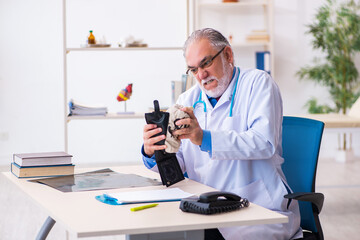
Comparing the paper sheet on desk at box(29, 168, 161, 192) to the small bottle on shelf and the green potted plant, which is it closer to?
the small bottle on shelf

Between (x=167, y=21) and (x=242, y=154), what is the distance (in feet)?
15.5

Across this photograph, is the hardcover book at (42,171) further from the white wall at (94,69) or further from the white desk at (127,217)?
the white wall at (94,69)

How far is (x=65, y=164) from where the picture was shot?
6.56ft

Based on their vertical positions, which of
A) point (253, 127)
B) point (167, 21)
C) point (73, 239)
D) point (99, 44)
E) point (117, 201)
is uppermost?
point (167, 21)

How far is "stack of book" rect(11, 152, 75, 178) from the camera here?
A: 75.9 inches

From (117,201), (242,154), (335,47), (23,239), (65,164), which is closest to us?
(117,201)

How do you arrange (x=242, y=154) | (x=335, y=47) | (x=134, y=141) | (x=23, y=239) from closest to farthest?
1. (x=242, y=154)
2. (x=23, y=239)
3. (x=335, y=47)
4. (x=134, y=141)

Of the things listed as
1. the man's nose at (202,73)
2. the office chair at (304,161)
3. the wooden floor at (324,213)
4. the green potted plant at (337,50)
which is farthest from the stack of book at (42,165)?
the green potted plant at (337,50)

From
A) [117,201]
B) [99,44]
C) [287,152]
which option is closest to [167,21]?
[99,44]

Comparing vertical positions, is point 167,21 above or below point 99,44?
above

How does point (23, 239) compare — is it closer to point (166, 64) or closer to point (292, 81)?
point (166, 64)

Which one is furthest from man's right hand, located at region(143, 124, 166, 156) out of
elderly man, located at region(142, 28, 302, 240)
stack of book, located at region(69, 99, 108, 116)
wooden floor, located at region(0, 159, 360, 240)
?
stack of book, located at region(69, 99, 108, 116)

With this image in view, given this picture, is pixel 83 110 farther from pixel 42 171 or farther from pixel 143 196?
pixel 143 196

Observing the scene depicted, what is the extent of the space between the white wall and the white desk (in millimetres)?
4718
